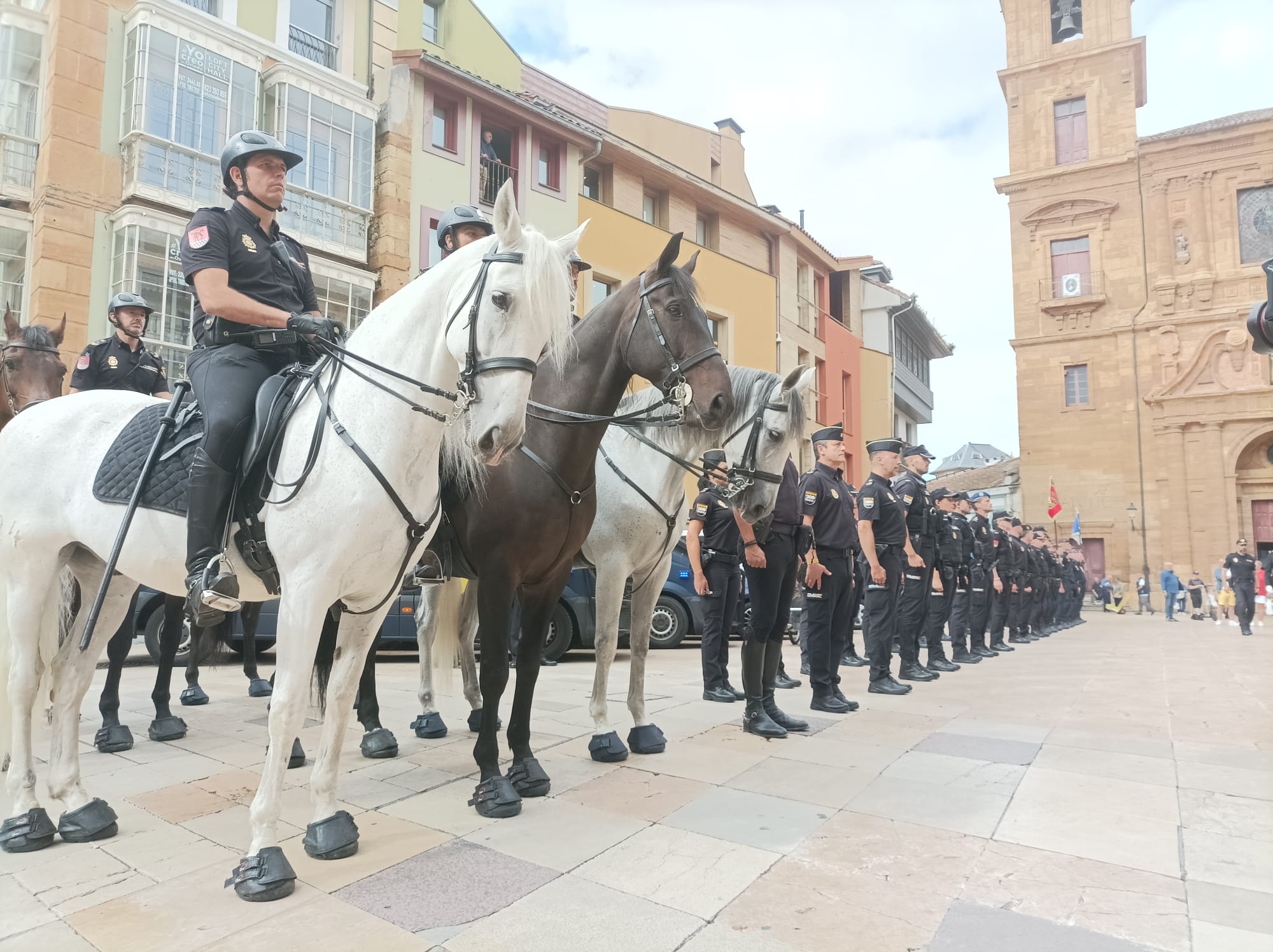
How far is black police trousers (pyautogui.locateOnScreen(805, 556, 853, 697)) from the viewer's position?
6.06 meters

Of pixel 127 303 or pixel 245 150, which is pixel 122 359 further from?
pixel 245 150

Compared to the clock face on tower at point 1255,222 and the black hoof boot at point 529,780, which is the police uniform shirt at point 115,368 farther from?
the clock face on tower at point 1255,222

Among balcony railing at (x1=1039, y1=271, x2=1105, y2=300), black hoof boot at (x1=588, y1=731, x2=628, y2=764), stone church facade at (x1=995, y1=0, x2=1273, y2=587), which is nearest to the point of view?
black hoof boot at (x1=588, y1=731, x2=628, y2=764)

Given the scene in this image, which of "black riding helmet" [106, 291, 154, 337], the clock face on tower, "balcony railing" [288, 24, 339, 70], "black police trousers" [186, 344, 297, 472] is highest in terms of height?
the clock face on tower

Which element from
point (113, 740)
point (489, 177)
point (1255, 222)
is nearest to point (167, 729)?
point (113, 740)

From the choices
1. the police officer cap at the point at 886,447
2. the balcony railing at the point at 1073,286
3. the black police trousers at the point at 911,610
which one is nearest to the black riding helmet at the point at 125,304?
the police officer cap at the point at 886,447

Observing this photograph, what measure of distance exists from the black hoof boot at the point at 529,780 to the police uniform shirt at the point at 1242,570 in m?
21.9

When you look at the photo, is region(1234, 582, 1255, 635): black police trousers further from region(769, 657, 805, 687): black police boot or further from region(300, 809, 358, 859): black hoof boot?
region(300, 809, 358, 859): black hoof boot

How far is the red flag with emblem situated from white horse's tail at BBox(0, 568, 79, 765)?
36514mm

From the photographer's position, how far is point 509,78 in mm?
20828

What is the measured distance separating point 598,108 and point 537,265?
78.9 ft

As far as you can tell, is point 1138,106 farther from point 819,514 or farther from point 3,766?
point 3,766

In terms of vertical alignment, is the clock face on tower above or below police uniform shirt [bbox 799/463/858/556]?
above

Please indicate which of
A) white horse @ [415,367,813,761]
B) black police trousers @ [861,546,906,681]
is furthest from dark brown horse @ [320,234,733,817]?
black police trousers @ [861,546,906,681]
